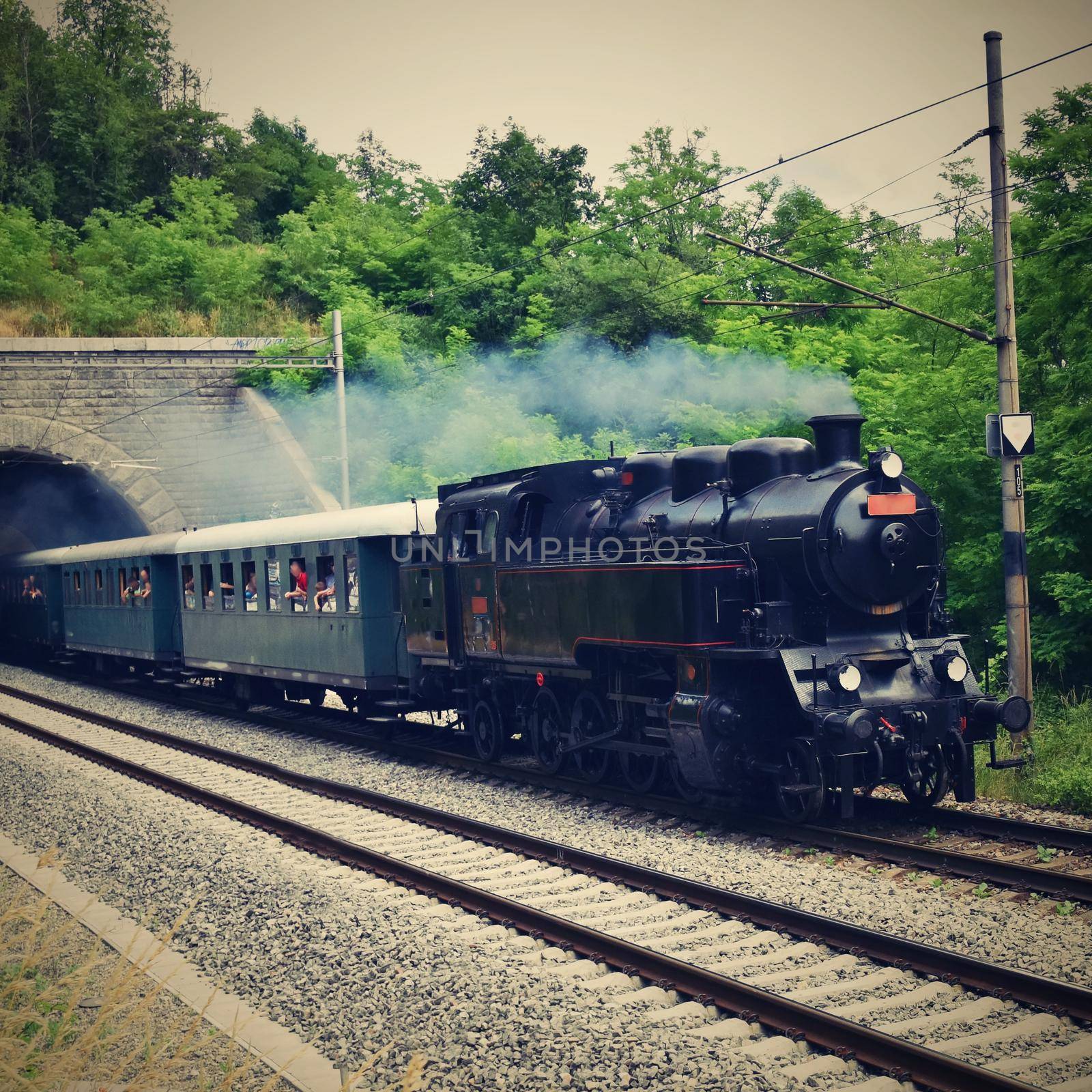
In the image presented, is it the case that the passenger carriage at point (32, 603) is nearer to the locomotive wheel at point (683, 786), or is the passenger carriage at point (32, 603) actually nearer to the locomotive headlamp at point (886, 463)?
the locomotive wheel at point (683, 786)

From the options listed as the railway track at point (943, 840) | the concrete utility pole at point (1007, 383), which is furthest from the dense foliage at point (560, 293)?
the railway track at point (943, 840)

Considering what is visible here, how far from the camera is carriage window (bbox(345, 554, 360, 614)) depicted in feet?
48.0

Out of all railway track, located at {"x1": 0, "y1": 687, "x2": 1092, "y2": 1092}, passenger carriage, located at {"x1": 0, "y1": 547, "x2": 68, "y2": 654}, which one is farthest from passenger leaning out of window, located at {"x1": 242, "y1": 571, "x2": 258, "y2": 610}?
passenger carriage, located at {"x1": 0, "y1": 547, "x2": 68, "y2": 654}

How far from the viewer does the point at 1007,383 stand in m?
10.7

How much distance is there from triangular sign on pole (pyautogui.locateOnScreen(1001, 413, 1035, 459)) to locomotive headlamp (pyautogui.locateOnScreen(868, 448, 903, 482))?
2.00 metres

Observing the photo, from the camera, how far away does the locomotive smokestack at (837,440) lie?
30.2 feet

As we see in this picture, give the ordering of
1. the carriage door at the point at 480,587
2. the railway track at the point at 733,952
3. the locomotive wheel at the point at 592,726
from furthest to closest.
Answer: the carriage door at the point at 480,587 → the locomotive wheel at the point at 592,726 → the railway track at the point at 733,952

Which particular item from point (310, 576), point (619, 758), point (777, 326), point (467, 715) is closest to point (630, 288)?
point (777, 326)

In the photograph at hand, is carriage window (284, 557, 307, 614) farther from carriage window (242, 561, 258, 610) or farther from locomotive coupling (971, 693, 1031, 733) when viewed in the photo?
locomotive coupling (971, 693, 1031, 733)

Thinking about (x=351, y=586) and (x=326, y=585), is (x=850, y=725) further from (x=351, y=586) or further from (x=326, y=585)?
(x=326, y=585)

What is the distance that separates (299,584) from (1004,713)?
1024 cm

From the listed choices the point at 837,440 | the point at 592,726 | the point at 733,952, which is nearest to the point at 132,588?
the point at 592,726

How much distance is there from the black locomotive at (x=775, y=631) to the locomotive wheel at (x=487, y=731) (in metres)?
1.86

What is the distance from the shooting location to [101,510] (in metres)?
39.7
